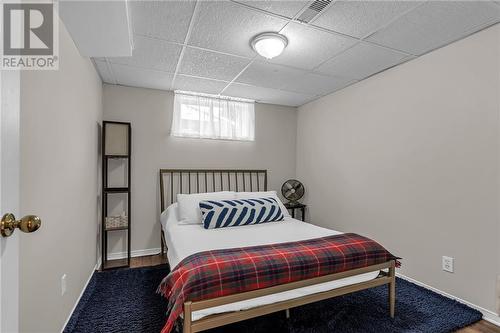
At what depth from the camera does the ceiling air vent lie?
1711 millimetres

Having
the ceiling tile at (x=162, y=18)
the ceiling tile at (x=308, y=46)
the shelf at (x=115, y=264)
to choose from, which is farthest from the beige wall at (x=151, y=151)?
the ceiling tile at (x=308, y=46)

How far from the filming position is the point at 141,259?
321cm

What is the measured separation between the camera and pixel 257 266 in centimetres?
160

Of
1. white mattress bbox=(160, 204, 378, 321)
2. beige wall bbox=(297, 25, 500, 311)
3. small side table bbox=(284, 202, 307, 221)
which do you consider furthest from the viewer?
small side table bbox=(284, 202, 307, 221)

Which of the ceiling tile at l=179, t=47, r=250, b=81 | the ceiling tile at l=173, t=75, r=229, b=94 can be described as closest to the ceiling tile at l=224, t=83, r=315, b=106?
the ceiling tile at l=173, t=75, r=229, b=94

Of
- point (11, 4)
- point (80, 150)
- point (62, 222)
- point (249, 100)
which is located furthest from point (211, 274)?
point (249, 100)

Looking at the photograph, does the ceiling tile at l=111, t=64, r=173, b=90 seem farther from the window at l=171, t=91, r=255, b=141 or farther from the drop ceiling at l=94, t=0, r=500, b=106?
the window at l=171, t=91, r=255, b=141

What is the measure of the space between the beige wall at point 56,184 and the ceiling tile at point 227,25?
946 millimetres

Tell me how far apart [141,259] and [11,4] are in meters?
3.06

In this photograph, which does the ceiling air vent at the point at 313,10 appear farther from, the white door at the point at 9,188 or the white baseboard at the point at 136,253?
the white baseboard at the point at 136,253

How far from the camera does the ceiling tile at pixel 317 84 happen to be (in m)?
3.04

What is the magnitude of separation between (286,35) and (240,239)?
182 centimetres

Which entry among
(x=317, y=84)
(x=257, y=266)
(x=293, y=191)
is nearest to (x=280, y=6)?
(x=317, y=84)

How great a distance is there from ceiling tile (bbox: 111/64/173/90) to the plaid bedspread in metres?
2.17
